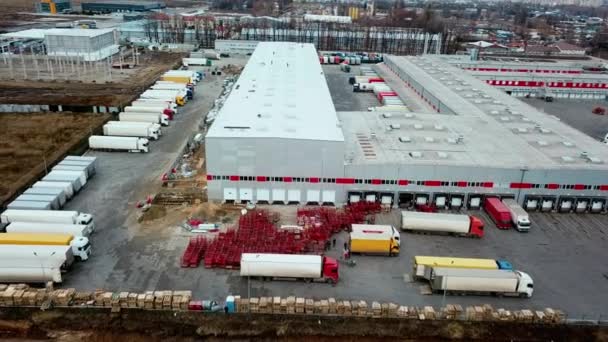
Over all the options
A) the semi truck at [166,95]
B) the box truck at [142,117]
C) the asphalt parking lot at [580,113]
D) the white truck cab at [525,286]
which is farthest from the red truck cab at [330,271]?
the asphalt parking lot at [580,113]

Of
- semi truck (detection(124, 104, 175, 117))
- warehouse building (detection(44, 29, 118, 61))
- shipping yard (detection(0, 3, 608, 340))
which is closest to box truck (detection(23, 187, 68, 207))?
shipping yard (detection(0, 3, 608, 340))

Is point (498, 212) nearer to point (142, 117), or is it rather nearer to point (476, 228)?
point (476, 228)

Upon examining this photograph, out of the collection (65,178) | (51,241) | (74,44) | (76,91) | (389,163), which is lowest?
(51,241)

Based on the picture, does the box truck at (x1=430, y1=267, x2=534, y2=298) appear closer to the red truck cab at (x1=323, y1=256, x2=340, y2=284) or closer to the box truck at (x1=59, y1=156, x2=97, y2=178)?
the red truck cab at (x1=323, y1=256, x2=340, y2=284)

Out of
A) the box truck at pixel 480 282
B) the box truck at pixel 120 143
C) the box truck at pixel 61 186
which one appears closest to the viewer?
the box truck at pixel 480 282

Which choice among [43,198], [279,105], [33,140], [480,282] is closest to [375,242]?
[480,282]

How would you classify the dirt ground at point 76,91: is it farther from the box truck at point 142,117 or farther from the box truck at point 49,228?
the box truck at point 49,228

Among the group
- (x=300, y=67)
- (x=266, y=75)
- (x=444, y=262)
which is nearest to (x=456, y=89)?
(x=300, y=67)
